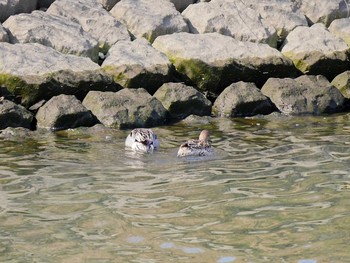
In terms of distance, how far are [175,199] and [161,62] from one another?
693 cm

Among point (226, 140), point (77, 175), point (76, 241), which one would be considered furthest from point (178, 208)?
point (226, 140)

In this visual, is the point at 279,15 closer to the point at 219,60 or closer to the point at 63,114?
the point at 219,60

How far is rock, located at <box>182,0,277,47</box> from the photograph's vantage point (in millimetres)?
18109

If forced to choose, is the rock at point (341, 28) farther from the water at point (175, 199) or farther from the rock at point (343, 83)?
the water at point (175, 199)

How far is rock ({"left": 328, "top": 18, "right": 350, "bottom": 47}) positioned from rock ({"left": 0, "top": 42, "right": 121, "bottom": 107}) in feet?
18.8

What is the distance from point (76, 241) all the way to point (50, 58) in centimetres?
789

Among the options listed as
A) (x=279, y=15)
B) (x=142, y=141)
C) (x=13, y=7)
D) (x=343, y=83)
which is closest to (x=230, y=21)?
(x=279, y=15)

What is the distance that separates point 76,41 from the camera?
16203 mm

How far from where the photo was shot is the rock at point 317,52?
17.6 m

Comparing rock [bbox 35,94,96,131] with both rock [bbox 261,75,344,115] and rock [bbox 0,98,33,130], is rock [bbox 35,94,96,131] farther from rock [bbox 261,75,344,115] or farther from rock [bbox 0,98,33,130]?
rock [bbox 261,75,344,115]

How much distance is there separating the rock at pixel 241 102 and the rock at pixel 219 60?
0.52 meters

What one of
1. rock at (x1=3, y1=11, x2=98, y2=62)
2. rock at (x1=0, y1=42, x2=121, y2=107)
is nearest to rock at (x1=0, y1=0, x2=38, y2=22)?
rock at (x1=3, y1=11, x2=98, y2=62)

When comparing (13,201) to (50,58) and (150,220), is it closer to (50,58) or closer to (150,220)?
(150,220)

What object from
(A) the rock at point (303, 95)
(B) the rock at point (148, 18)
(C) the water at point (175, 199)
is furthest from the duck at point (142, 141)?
(B) the rock at point (148, 18)
